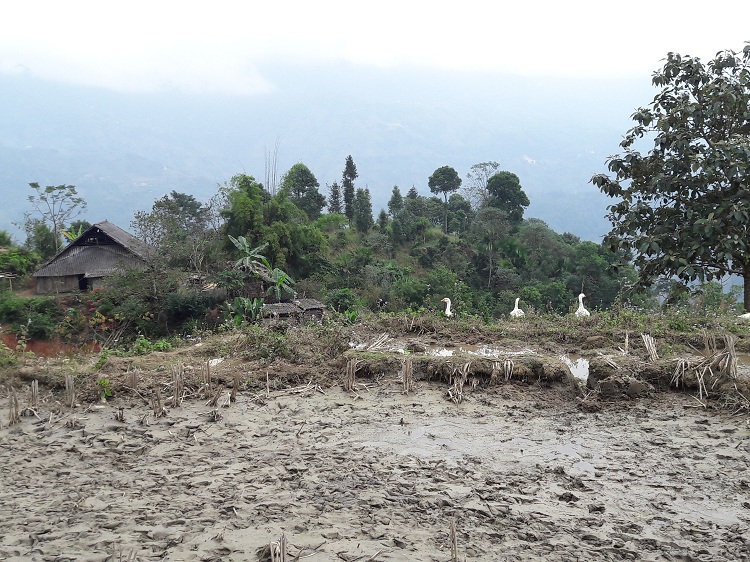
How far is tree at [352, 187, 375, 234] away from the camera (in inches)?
1734

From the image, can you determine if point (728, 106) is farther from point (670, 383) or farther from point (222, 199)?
point (222, 199)

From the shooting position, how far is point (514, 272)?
35500mm

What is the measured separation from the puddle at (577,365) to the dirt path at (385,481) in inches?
24.8

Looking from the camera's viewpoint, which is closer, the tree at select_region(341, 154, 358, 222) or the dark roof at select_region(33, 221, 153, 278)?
the dark roof at select_region(33, 221, 153, 278)

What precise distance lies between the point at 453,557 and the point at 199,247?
25040 millimetres

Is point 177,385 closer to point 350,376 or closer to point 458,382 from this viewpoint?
point 350,376

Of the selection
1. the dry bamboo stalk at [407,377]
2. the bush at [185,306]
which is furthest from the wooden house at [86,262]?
the dry bamboo stalk at [407,377]

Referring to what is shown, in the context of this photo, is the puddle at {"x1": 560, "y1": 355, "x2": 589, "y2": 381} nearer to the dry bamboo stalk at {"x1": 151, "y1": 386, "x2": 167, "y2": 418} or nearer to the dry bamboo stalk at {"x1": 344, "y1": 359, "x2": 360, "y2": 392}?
the dry bamboo stalk at {"x1": 344, "y1": 359, "x2": 360, "y2": 392}

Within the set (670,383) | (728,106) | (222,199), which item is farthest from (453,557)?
(222,199)

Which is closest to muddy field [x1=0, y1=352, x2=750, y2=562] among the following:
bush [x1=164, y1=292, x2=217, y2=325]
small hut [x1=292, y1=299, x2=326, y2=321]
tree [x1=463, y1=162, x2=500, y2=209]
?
small hut [x1=292, y1=299, x2=326, y2=321]

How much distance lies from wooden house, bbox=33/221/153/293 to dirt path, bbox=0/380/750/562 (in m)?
24.2

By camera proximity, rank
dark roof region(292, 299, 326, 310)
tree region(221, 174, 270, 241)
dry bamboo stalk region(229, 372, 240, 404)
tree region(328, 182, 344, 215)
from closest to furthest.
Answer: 1. dry bamboo stalk region(229, 372, 240, 404)
2. dark roof region(292, 299, 326, 310)
3. tree region(221, 174, 270, 241)
4. tree region(328, 182, 344, 215)

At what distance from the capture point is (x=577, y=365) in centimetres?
862

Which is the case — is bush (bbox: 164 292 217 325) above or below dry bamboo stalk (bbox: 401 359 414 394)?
below
